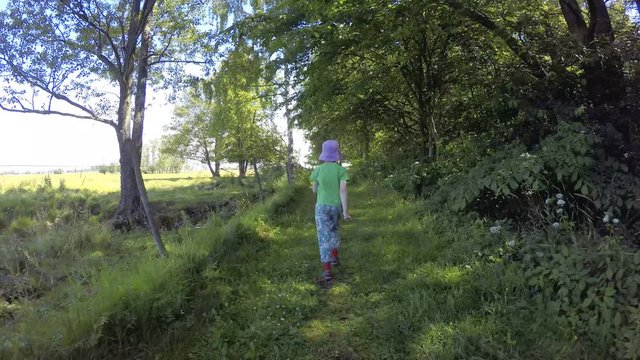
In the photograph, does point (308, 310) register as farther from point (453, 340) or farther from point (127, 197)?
point (127, 197)

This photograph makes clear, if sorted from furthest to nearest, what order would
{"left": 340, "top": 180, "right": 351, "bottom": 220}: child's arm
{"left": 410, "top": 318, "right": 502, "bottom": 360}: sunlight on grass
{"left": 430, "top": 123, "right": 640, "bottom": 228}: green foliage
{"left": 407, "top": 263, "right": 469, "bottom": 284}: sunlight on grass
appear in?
{"left": 340, "top": 180, "right": 351, "bottom": 220}: child's arm
{"left": 430, "top": 123, "right": 640, "bottom": 228}: green foliage
{"left": 407, "top": 263, "right": 469, "bottom": 284}: sunlight on grass
{"left": 410, "top": 318, "right": 502, "bottom": 360}: sunlight on grass

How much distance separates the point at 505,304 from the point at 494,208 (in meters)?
3.01

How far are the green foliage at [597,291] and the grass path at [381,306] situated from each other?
0.85ft

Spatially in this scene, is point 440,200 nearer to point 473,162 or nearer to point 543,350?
point 473,162

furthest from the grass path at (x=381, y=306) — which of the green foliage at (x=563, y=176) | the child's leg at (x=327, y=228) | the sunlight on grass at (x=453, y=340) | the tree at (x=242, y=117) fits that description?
the tree at (x=242, y=117)

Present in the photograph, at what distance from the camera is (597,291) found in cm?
395

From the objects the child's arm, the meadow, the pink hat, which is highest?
the pink hat

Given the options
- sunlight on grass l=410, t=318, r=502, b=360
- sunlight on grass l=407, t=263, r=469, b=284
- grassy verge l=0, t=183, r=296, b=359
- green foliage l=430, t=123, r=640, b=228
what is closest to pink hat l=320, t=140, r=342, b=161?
green foliage l=430, t=123, r=640, b=228

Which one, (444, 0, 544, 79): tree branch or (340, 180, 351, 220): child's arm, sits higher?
(444, 0, 544, 79): tree branch

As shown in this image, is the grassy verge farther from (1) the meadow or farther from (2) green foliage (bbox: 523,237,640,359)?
(2) green foliage (bbox: 523,237,640,359)

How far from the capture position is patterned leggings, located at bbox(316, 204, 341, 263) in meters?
6.39

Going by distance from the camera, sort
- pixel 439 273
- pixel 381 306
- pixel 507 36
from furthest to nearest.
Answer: pixel 507 36 < pixel 439 273 < pixel 381 306

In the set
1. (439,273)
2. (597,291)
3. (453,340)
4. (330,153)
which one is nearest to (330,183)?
(330,153)

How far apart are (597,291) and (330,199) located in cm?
349
